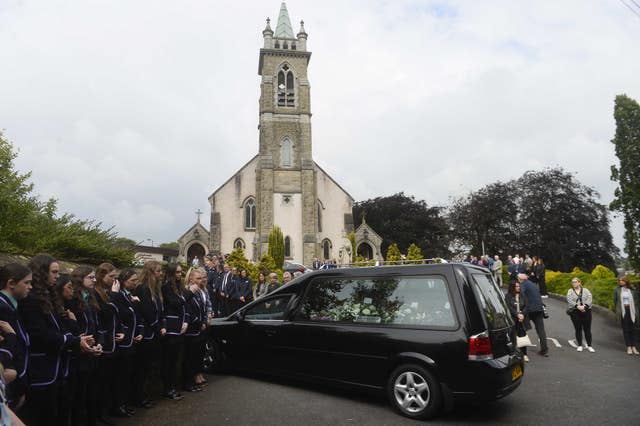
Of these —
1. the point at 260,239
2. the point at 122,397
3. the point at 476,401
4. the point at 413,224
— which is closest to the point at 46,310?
the point at 122,397

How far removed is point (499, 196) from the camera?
3969 cm

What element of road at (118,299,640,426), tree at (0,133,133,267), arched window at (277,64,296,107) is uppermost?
arched window at (277,64,296,107)

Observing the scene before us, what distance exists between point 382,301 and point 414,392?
1.18 meters

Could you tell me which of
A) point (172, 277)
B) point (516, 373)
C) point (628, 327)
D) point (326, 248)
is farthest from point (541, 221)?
point (172, 277)

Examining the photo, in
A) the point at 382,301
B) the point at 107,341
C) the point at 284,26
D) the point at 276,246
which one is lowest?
the point at 107,341

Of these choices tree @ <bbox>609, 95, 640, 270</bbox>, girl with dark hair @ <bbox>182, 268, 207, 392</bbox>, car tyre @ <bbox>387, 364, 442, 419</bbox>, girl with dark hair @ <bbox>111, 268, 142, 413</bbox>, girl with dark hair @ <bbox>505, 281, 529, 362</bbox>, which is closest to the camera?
car tyre @ <bbox>387, 364, 442, 419</bbox>

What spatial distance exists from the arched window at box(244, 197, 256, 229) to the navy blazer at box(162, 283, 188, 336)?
31714 millimetres

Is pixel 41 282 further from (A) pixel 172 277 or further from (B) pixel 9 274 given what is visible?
(A) pixel 172 277

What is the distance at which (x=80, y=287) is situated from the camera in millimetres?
4621

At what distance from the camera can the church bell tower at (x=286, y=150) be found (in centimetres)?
3597

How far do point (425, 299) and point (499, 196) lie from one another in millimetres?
37403

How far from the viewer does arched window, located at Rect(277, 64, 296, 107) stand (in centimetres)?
3881

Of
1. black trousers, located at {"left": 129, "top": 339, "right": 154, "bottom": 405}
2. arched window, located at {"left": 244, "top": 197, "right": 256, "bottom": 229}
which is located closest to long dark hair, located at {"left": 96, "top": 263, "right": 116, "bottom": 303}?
black trousers, located at {"left": 129, "top": 339, "right": 154, "bottom": 405}

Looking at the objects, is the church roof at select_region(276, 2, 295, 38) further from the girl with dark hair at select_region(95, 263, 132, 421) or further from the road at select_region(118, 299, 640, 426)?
the girl with dark hair at select_region(95, 263, 132, 421)
